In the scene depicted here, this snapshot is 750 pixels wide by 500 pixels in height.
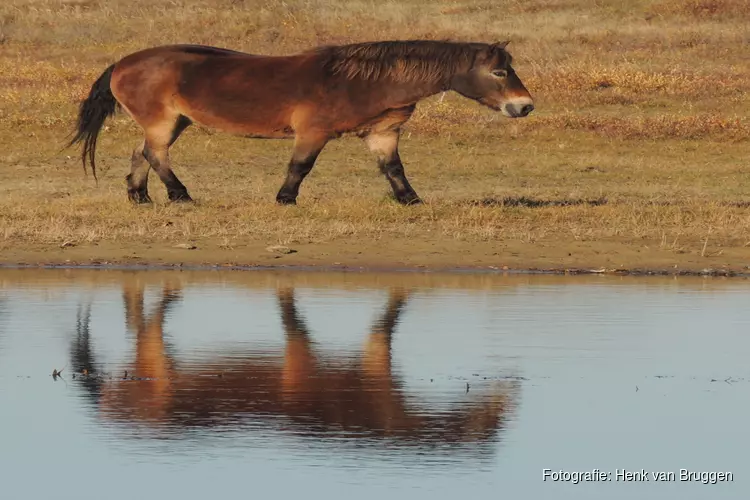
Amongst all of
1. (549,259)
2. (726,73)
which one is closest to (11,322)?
(549,259)

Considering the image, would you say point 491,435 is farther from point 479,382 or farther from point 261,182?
point 261,182

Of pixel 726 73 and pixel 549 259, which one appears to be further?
pixel 726 73

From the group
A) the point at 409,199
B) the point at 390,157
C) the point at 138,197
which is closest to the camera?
the point at 390,157

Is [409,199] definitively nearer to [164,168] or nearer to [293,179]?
[293,179]

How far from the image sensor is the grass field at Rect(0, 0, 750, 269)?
53.9ft

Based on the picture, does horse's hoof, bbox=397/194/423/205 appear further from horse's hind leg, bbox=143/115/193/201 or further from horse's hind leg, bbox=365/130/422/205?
horse's hind leg, bbox=143/115/193/201

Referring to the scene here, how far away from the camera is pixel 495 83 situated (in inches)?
698

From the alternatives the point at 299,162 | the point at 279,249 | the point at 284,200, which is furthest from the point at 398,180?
the point at 279,249

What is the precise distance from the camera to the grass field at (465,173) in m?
16.4

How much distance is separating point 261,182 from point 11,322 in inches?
370

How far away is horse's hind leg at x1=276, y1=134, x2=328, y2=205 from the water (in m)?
3.43

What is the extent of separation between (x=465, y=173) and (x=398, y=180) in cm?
434

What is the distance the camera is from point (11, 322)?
476 inches

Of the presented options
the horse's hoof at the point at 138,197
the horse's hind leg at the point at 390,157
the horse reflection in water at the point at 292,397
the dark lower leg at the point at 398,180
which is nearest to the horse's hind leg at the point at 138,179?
the horse's hoof at the point at 138,197
